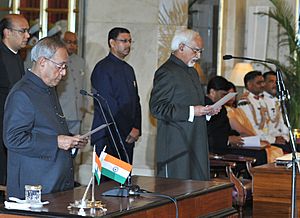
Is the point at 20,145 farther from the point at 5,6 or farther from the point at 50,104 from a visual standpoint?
the point at 5,6

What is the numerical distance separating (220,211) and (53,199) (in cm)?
116

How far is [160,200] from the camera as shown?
459 cm

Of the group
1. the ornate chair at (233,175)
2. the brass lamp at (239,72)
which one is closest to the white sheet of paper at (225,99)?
the ornate chair at (233,175)

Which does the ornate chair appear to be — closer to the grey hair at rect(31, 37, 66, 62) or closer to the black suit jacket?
the black suit jacket

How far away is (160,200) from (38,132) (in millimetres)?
785

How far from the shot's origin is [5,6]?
9289 mm

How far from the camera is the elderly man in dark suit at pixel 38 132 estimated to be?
15.8 feet

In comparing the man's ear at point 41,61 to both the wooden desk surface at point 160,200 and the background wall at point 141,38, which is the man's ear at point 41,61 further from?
the background wall at point 141,38

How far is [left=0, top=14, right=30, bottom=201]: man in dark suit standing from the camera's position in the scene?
6688mm

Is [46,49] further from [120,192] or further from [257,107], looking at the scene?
[257,107]

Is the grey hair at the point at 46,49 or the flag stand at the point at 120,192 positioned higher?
the grey hair at the point at 46,49

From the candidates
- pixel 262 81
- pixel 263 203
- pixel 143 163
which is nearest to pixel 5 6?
pixel 143 163

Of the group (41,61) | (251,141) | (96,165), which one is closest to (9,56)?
(41,61)

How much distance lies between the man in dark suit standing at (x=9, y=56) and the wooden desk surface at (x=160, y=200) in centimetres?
161
